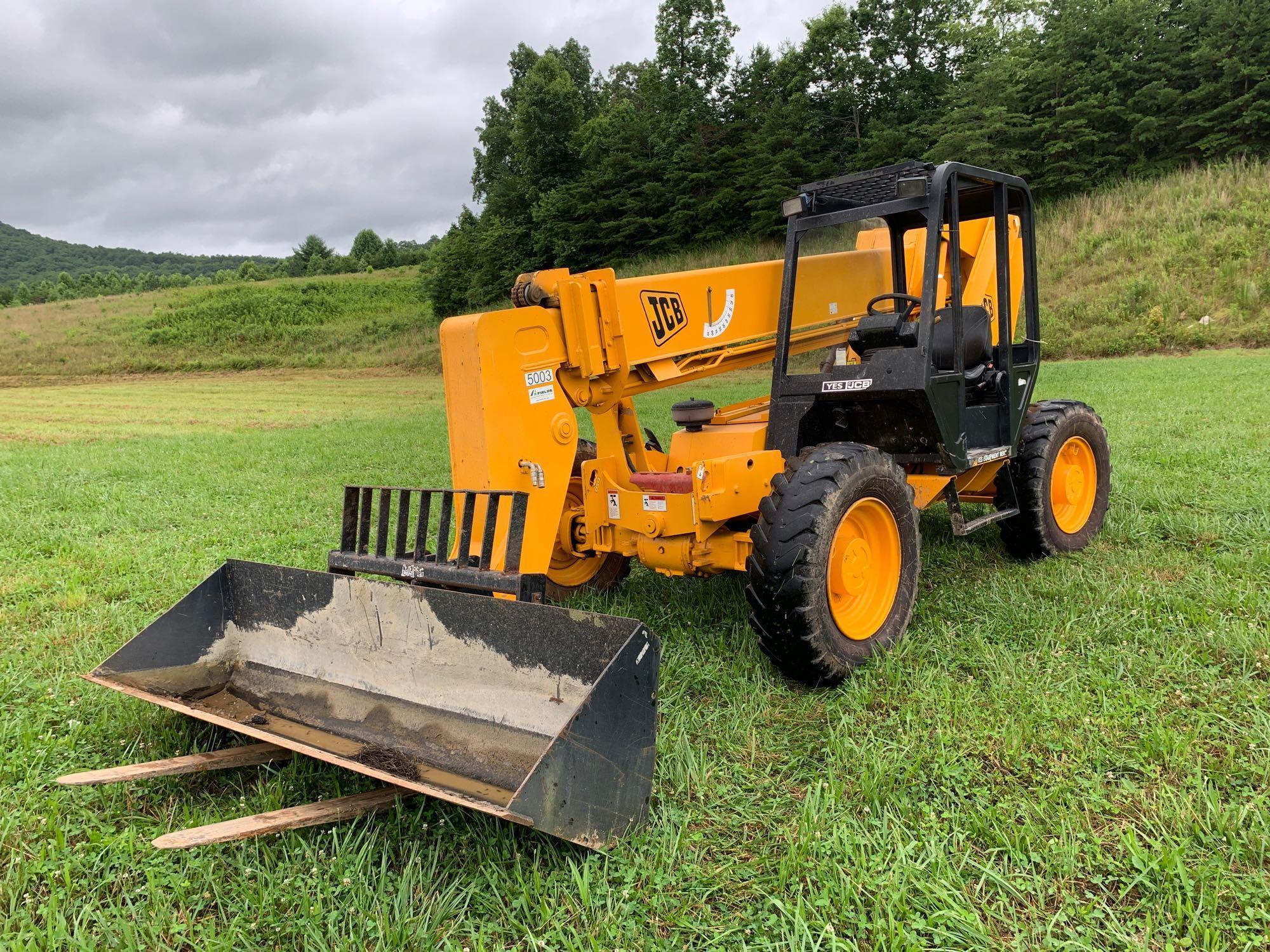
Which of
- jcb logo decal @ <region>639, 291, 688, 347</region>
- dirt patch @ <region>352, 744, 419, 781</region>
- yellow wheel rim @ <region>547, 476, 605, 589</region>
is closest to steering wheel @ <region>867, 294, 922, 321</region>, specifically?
jcb logo decal @ <region>639, 291, 688, 347</region>

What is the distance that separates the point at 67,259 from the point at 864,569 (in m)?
118

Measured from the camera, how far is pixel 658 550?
4.03m

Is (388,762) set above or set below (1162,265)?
below

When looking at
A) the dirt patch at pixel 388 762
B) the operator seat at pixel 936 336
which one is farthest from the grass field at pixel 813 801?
the operator seat at pixel 936 336

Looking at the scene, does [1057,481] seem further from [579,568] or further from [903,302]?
[579,568]

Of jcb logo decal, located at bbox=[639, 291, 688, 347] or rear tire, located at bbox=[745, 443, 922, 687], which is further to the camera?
jcb logo decal, located at bbox=[639, 291, 688, 347]

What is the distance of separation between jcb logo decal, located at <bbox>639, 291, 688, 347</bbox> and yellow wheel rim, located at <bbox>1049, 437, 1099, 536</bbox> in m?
2.73

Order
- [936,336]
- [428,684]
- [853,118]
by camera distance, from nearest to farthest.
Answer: [428,684] < [936,336] < [853,118]

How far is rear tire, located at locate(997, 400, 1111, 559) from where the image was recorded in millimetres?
5051

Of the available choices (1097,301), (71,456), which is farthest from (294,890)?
(1097,301)

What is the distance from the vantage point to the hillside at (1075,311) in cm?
1831

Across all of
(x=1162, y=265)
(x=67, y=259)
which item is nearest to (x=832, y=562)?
(x=1162, y=265)

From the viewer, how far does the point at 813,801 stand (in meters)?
2.73

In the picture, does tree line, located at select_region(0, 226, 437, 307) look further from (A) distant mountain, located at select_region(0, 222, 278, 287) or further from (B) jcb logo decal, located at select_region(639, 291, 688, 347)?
(B) jcb logo decal, located at select_region(639, 291, 688, 347)
